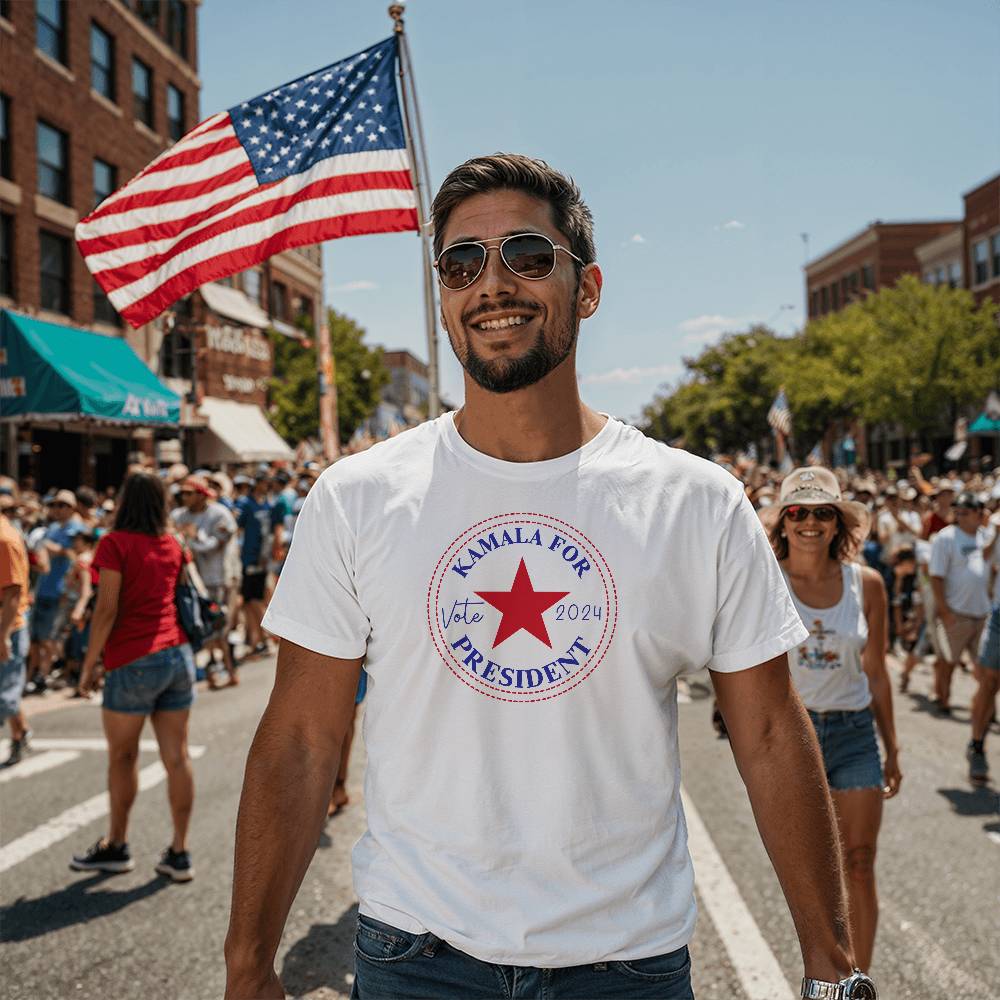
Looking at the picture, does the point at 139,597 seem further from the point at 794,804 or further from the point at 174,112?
the point at 174,112

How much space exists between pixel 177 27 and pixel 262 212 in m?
25.5

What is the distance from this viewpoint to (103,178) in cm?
2359

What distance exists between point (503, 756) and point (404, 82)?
5.07 m

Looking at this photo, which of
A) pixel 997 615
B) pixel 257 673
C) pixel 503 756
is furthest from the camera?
pixel 257 673

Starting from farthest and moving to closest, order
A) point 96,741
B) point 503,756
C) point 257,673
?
1. point 257,673
2. point 96,741
3. point 503,756

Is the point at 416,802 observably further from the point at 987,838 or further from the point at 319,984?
the point at 987,838

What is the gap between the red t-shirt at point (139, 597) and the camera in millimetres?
5520

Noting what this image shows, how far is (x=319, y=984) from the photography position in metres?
4.29

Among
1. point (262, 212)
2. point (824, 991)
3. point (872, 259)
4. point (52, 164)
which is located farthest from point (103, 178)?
point (872, 259)

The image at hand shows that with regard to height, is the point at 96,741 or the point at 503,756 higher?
the point at 503,756

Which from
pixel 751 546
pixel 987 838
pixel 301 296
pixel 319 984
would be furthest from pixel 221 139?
pixel 301 296

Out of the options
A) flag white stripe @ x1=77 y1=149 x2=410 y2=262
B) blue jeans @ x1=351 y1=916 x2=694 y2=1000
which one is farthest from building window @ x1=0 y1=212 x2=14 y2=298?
blue jeans @ x1=351 y1=916 x2=694 y2=1000

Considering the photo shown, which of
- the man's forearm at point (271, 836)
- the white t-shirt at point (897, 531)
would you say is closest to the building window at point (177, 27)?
the white t-shirt at point (897, 531)

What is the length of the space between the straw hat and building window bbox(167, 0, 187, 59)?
2725 centimetres
